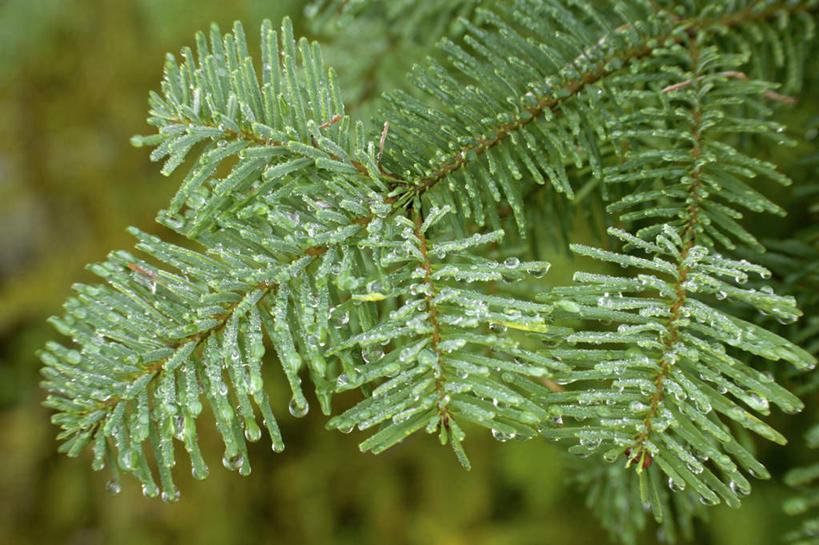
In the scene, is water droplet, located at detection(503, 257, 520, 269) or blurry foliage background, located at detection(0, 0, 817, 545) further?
blurry foliage background, located at detection(0, 0, 817, 545)

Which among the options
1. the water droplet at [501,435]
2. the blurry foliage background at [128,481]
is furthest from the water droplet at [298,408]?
the blurry foliage background at [128,481]

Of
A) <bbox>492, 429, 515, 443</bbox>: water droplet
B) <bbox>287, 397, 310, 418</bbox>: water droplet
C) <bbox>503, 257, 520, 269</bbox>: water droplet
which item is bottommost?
<bbox>492, 429, 515, 443</bbox>: water droplet

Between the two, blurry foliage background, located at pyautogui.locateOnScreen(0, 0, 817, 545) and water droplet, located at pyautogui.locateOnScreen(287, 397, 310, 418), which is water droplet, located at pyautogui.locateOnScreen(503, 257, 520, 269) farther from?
blurry foliage background, located at pyautogui.locateOnScreen(0, 0, 817, 545)

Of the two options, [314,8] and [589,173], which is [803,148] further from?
[314,8]

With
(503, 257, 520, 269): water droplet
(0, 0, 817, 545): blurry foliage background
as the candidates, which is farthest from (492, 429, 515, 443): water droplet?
(0, 0, 817, 545): blurry foliage background

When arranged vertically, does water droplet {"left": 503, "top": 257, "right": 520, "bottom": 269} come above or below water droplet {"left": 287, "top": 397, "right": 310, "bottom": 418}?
above

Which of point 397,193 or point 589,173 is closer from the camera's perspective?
point 397,193

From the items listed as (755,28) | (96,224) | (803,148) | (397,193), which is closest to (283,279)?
(397,193)

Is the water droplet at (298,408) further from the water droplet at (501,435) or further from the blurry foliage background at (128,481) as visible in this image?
the blurry foliage background at (128,481)

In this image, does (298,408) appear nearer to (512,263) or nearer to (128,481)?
(512,263)
